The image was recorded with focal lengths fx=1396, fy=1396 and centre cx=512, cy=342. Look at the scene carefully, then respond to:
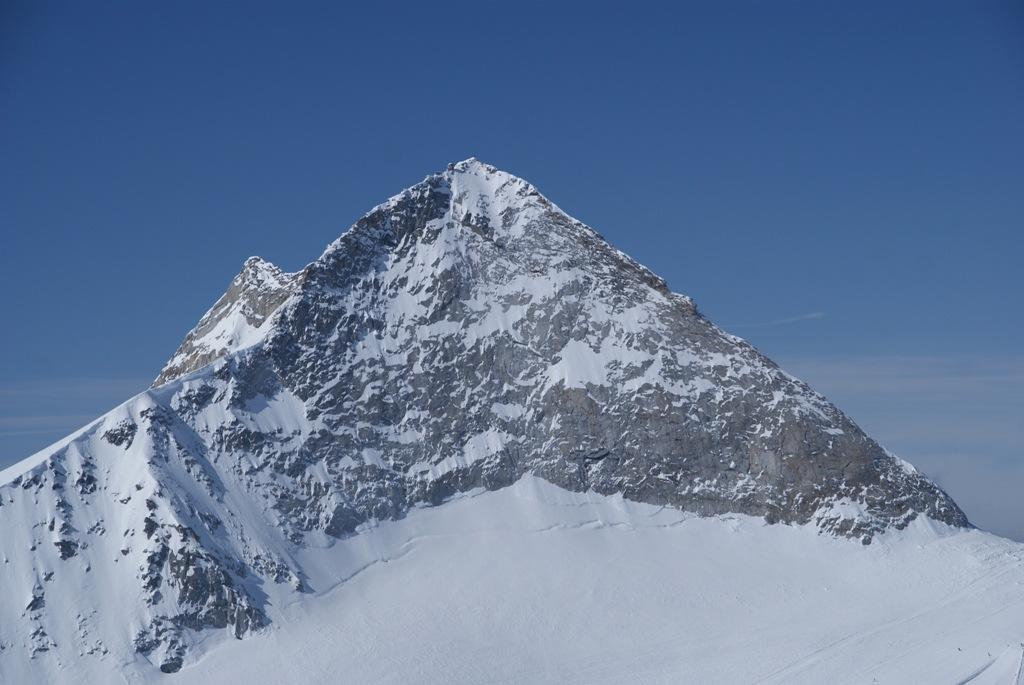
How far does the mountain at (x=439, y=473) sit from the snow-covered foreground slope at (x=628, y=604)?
0.32m

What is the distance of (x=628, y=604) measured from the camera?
4294 inches

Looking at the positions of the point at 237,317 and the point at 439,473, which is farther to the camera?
the point at 237,317

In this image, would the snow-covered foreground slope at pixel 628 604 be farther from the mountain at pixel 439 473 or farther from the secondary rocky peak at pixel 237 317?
the secondary rocky peak at pixel 237 317

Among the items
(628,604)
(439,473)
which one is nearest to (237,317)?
(439,473)

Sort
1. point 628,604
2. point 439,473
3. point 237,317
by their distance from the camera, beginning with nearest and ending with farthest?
point 628,604 < point 439,473 < point 237,317

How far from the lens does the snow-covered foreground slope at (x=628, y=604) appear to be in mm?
98750

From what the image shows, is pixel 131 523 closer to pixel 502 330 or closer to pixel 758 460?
pixel 502 330

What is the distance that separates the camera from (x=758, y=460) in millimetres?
124562

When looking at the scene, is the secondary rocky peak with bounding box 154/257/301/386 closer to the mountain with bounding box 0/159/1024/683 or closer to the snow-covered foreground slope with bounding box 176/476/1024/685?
the mountain with bounding box 0/159/1024/683

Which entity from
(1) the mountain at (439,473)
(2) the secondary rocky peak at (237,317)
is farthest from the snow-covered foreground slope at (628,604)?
(2) the secondary rocky peak at (237,317)

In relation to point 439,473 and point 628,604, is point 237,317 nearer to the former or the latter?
point 439,473

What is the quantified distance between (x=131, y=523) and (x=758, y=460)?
5435 centimetres

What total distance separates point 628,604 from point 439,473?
20589mm

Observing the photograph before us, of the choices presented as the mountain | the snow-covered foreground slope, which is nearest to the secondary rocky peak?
the mountain
